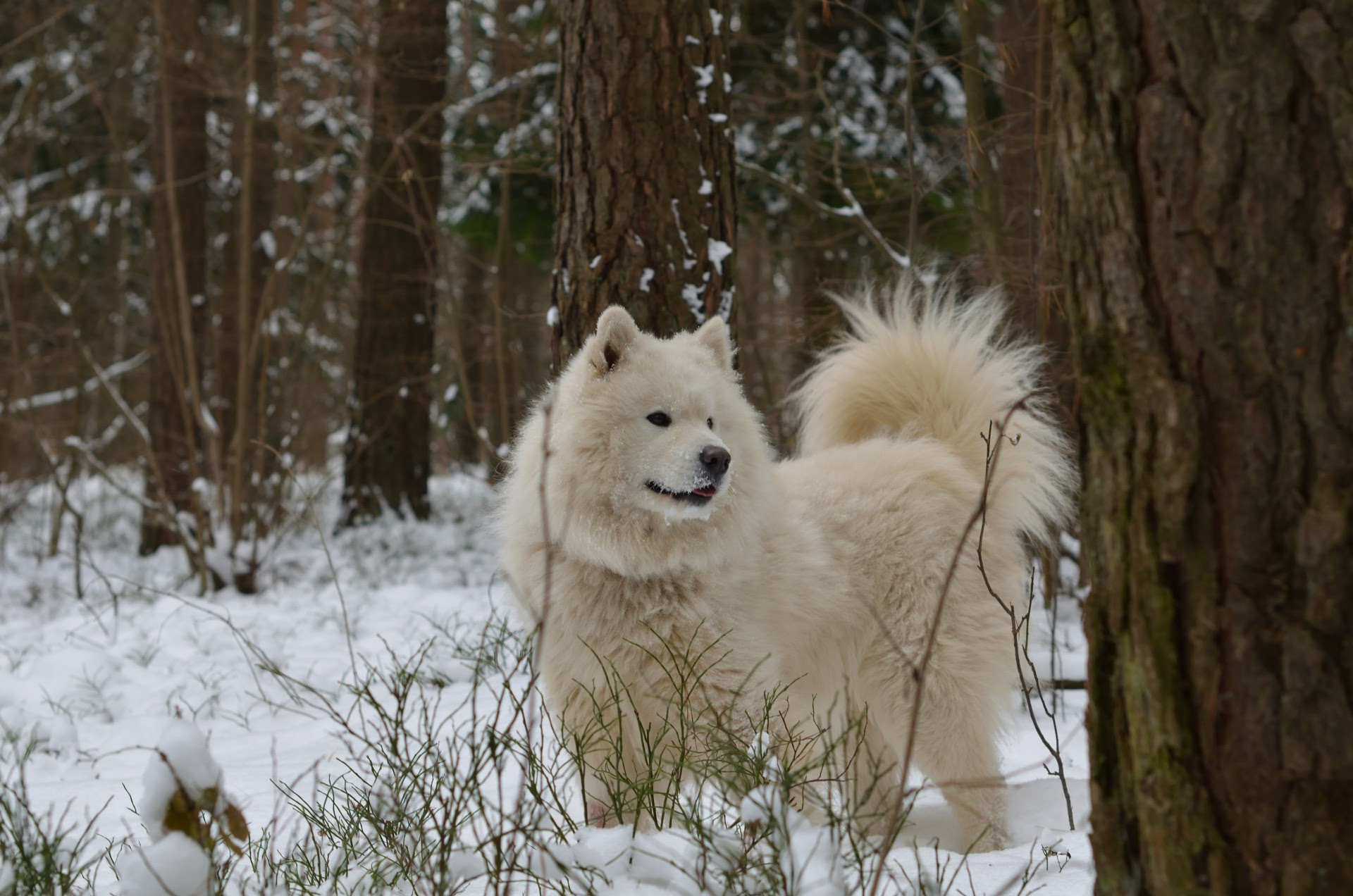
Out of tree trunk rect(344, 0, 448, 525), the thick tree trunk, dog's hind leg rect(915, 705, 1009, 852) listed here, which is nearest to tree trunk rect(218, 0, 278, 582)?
tree trunk rect(344, 0, 448, 525)

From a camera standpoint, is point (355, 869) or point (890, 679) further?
point (890, 679)

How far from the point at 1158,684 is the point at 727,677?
1853mm

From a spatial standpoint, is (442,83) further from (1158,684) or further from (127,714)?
(1158,684)

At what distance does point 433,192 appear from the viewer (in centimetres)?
1083

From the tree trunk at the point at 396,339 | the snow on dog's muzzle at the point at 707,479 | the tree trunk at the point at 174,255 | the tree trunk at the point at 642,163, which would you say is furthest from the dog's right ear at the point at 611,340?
the tree trunk at the point at 396,339

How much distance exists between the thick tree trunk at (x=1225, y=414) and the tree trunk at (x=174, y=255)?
787 cm

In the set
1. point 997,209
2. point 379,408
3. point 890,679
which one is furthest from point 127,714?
point 379,408

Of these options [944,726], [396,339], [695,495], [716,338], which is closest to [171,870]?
[695,495]

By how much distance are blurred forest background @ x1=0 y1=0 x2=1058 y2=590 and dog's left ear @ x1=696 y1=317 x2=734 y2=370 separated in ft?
2.35

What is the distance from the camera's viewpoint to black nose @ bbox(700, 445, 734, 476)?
3375 mm

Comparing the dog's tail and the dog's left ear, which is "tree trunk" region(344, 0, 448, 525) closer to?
the dog's tail

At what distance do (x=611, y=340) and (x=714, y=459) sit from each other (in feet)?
1.96

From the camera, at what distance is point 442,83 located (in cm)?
1096

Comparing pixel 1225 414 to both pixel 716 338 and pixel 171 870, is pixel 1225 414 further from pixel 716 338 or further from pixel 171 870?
pixel 716 338
